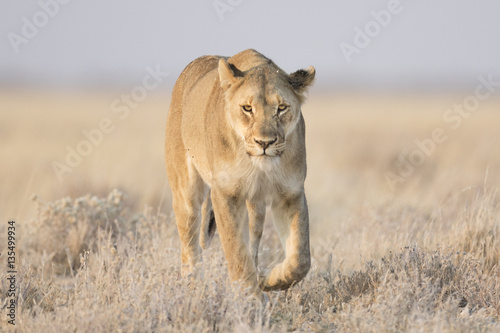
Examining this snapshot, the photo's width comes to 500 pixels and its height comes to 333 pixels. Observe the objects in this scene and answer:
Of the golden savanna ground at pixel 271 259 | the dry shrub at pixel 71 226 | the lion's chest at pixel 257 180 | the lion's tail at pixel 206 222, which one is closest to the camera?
the golden savanna ground at pixel 271 259

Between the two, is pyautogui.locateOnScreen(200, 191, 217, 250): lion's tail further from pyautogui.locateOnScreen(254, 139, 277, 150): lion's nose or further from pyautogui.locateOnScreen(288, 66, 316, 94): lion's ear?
pyautogui.locateOnScreen(254, 139, 277, 150): lion's nose

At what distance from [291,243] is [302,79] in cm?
124

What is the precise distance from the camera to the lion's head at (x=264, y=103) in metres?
5.20

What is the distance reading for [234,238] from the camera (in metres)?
5.63

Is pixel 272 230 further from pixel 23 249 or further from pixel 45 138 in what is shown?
pixel 45 138

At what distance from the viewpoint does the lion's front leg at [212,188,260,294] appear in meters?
5.56

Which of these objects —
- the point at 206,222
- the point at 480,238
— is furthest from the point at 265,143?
the point at 480,238

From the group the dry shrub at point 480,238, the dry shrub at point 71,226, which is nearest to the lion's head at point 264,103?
the dry shrub at point 480,238

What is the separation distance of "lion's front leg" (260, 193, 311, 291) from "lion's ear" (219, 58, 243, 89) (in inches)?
38.5

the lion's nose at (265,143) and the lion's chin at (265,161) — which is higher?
the lion's nose at (265,143)

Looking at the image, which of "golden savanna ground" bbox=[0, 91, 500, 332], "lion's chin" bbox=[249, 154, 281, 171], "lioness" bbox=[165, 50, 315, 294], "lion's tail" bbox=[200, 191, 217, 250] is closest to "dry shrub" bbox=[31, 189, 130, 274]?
"golden savanna ground" bbox=[0, 91, 500, 332]

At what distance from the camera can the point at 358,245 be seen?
8.08m

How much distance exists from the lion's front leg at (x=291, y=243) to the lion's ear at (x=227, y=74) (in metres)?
0.98

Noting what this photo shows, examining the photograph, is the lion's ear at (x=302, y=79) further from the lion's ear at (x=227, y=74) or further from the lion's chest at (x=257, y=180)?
the lion's chest at (x=257, y=180)
